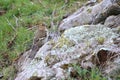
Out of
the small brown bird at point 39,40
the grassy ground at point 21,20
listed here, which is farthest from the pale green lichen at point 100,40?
the grassy ground at point 21,20

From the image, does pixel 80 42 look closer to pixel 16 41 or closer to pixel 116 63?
pixel 116 63

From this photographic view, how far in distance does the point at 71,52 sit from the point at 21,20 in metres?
3.74

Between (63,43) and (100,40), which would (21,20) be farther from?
(100,40)

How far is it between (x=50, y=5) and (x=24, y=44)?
7.83 feet

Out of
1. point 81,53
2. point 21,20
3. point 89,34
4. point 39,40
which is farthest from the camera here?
point 21,20

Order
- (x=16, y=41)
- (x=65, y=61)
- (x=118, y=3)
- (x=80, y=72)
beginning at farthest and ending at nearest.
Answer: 1. (x=16, y=41)
2. (x=118, y=3)
3. (x=65, y=61)
4. (x=80, y=72)

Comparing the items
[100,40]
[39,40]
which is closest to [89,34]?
[100,40]

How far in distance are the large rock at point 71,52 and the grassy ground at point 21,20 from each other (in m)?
1.02

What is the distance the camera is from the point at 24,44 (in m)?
6.12

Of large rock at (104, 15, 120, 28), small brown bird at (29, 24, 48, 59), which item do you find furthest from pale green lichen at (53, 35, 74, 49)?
small brown bird at (29, 24, 48, 59)

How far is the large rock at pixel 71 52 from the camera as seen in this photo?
3742 mm

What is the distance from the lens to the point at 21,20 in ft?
24.7

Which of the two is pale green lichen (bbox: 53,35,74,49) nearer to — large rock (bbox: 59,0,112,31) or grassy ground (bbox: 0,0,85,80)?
large rock (bbox: 59,0,112,31)

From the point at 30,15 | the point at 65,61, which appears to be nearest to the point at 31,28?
the point at 30,15
